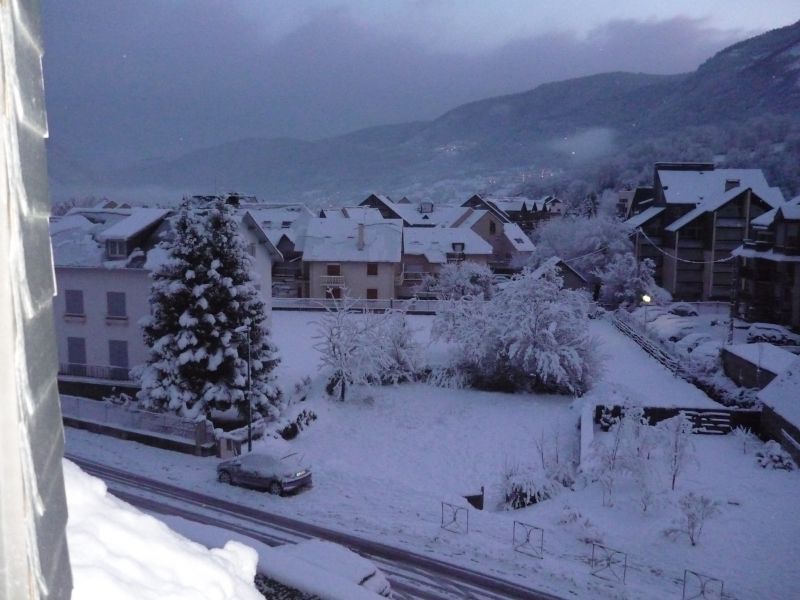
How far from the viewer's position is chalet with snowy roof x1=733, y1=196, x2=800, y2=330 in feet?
145

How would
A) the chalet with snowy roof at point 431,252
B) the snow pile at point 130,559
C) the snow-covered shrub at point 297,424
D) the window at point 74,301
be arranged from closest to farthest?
the snow pile at point 130,559, the snow-covered shrub at point 297,424, the window at point 74,301, the chalet with snowy roof at point 431,252

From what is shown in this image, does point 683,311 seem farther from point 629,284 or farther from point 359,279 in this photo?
point 359,279

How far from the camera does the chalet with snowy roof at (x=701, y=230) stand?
6000 cm

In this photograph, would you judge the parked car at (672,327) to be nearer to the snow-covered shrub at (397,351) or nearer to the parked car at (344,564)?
the snow-covered shrub at (397,351)

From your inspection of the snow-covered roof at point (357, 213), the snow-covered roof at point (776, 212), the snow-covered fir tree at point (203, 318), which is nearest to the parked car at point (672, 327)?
the snow-covered roof at point (776, 212)

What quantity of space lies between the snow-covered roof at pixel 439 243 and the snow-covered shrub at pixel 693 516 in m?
41.3

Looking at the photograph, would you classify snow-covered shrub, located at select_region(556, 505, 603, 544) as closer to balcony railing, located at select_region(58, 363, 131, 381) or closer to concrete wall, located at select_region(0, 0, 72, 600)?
concrete wall, located at select_region(0, 0, 72, 600)

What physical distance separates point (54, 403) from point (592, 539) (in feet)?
62.5

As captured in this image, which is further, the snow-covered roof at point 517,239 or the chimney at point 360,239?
the snow-covered roof at point 517,239

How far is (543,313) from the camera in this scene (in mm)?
35750

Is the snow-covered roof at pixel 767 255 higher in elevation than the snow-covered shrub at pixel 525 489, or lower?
higher

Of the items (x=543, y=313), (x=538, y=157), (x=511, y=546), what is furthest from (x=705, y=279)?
(x=538, y=157)

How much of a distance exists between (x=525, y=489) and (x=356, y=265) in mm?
36844

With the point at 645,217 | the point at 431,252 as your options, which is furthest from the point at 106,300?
the point at 645,217
